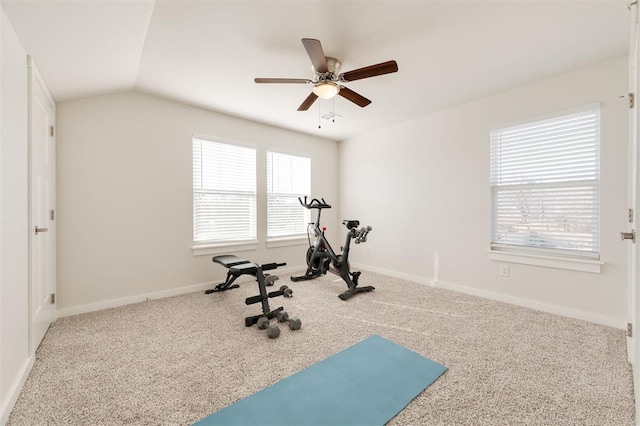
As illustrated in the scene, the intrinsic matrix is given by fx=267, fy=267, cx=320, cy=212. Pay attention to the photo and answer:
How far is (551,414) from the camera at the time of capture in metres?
1.48

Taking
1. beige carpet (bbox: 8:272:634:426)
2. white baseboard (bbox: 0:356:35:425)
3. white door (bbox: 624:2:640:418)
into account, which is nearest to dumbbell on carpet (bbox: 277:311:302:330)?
beige carpet (bbox: 8:272:634:426)

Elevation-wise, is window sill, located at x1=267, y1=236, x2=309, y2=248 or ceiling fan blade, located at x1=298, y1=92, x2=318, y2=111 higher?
ceiling fan blade, located at x1=298, y1=92, x2=318, y2=111

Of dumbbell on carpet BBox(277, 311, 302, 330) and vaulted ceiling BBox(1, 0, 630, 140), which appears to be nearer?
vaulted ceiling BBox(1, 0, 630, 140)

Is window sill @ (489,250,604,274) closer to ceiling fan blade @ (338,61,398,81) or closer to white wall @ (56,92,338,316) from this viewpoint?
ceiling fan blade @ (338,61,398,81)

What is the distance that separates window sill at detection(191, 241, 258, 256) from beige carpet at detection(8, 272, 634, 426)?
702 millimetres

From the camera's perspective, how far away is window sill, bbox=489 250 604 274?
2656 millimetres

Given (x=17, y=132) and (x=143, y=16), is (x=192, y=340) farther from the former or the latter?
(x=143, y=16)

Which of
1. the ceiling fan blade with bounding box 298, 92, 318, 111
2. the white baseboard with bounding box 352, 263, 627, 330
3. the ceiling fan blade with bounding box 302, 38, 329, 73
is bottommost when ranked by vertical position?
the white baseboard with bounding box 352, 263, 627, 330

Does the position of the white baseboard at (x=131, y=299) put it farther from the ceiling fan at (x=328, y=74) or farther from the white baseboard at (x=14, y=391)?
the ceiling fan at (x=328, y=74)

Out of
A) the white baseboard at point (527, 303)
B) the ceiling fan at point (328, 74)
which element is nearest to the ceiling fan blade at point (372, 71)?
the ceiling fan at point (328, 74)

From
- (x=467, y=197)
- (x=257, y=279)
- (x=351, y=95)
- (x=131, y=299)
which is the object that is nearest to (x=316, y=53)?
(x=351, y=95)

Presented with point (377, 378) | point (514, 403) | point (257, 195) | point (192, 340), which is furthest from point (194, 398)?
point (257, 195)

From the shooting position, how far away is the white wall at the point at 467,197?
8.39 ft

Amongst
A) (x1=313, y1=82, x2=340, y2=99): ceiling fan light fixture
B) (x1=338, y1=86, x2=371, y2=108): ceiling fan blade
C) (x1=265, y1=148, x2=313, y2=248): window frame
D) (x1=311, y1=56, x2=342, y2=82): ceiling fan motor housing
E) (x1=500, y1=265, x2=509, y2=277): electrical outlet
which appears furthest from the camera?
(x1=265, y1=148, x2=313, y2=248): window frame
